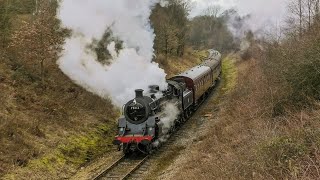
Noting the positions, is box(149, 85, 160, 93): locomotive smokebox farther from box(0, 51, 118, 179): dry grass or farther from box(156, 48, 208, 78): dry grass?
box(156, 48, 208, 78): dry grass

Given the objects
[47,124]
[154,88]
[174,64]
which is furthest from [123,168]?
[174,64]

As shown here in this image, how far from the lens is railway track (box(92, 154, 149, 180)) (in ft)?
47.3

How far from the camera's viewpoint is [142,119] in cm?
1711

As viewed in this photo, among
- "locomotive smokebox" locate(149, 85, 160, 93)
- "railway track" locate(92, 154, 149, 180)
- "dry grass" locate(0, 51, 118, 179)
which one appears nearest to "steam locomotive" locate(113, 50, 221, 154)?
"locomotive smokebox" locate(149, 85, 160, 93)

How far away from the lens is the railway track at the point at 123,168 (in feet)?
47.3

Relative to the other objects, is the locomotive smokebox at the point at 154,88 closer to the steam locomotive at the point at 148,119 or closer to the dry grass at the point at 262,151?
the steam locomotive at the point at 148,119

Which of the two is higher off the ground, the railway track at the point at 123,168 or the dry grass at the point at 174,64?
the dry grass at the point at 174,64

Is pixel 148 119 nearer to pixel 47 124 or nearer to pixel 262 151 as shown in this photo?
pixel 47 124

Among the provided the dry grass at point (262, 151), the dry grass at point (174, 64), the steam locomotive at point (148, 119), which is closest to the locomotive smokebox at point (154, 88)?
the steam locomotive at point (148, 119)

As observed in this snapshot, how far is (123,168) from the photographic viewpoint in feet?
51.1

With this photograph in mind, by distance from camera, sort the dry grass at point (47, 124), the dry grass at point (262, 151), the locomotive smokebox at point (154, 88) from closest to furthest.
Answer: the dry grass at point (262, 151), the dry grass at point (47, 124), the locomotive smokebox at point (154, 88)

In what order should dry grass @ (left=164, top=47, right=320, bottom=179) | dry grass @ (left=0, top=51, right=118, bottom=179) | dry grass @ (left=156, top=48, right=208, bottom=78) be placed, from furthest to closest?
1. dry grass @ (left=156, top=48, right=208, bottom=78)
2. dry grass @ (left=0, top=51, right=118, bottom=179)
3. dry grass @ (left=164, top=47, right=320, bottom=179)

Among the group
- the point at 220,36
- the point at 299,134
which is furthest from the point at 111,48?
the point at 220,36

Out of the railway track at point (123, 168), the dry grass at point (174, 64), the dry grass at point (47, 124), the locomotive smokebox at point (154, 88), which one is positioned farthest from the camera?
the dry grass at point (174, 64)
